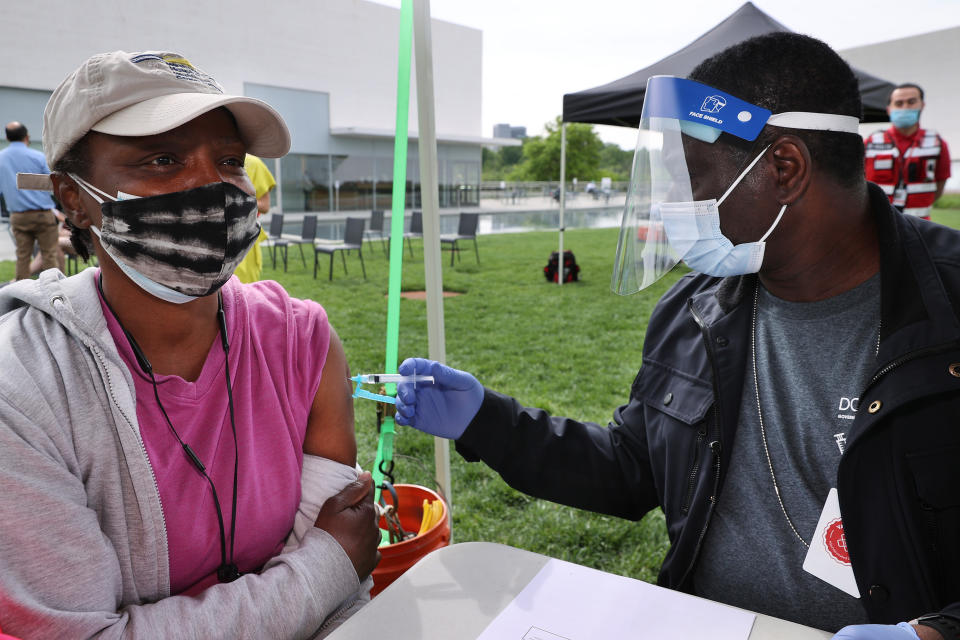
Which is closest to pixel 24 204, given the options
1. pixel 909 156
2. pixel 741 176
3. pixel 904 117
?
pixel 741 176

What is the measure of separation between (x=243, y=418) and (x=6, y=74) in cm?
2014

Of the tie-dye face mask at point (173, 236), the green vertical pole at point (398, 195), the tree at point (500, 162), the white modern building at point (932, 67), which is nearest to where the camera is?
the tie-dye face mask at point (173, 236)

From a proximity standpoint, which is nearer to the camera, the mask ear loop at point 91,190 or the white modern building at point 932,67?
the mask ear loop at point 91,190

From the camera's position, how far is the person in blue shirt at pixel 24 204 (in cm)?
724

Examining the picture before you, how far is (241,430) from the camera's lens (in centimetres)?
127

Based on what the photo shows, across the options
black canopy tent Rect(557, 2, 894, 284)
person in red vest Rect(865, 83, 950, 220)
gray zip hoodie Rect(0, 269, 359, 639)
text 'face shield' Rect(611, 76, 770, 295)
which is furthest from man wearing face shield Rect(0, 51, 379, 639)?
person in red vest Rect(865, 83, 950, 220)

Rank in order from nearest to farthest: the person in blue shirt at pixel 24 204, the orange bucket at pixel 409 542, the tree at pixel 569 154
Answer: the orange bucket at pixel 409 542
the person in blue shirt at pixel 24 204
the tree at pixel 569 154

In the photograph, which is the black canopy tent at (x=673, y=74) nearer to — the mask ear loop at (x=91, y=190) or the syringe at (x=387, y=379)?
the syringe at (x=387, y=379)

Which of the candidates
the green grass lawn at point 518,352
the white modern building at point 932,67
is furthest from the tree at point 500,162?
the green grass lawn at point 518,352

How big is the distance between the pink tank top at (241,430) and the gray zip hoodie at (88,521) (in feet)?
0.24

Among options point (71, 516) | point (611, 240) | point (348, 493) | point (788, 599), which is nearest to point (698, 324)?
point (788, 599)

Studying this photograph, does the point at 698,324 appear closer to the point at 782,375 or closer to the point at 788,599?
the point at 782,375

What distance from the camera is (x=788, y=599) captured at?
51.5 inches

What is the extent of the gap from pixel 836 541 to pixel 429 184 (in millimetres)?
1414
